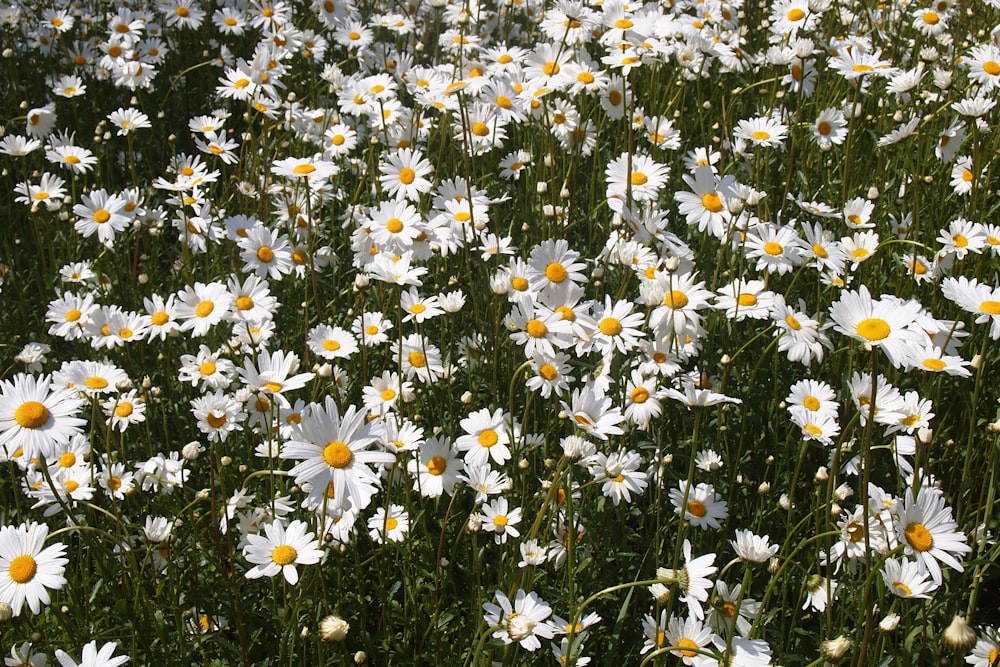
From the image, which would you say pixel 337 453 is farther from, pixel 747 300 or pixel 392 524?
pixel 747 300

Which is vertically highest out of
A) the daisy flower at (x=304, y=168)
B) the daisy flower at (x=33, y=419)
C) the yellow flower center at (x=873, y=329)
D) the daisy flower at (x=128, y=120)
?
the daisy flower at (x=128, y=120)

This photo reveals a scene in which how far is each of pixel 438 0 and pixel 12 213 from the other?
2688mm

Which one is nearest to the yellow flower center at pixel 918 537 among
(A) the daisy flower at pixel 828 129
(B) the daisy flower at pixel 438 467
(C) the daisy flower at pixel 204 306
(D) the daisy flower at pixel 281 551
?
(B) the daisy flower at pixel 438 467

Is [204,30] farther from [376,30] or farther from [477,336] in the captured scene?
[477,336]

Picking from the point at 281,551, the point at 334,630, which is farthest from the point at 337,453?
the point at 334,630

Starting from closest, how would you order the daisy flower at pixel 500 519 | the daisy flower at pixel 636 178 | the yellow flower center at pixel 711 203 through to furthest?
1. the daisy flower at pixel 500 519
2. the yellow flower center at pixel 711 203
3. the daisy flower at pixel 636 178

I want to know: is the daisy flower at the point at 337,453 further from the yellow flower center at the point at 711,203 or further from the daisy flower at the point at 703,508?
the yellow flower center at the point at 711,203

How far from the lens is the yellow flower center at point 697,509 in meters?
2.52

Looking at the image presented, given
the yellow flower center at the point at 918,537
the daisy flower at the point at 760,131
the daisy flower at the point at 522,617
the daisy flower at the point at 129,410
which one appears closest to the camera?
the daisy flower at the point at 522,617

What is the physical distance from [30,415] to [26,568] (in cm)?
42

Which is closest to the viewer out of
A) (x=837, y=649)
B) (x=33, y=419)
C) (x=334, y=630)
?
(x=837, y=649)

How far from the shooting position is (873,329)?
2.07m

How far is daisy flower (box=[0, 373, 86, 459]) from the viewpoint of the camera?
221 centimetres

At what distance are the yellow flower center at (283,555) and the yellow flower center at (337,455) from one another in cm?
28
